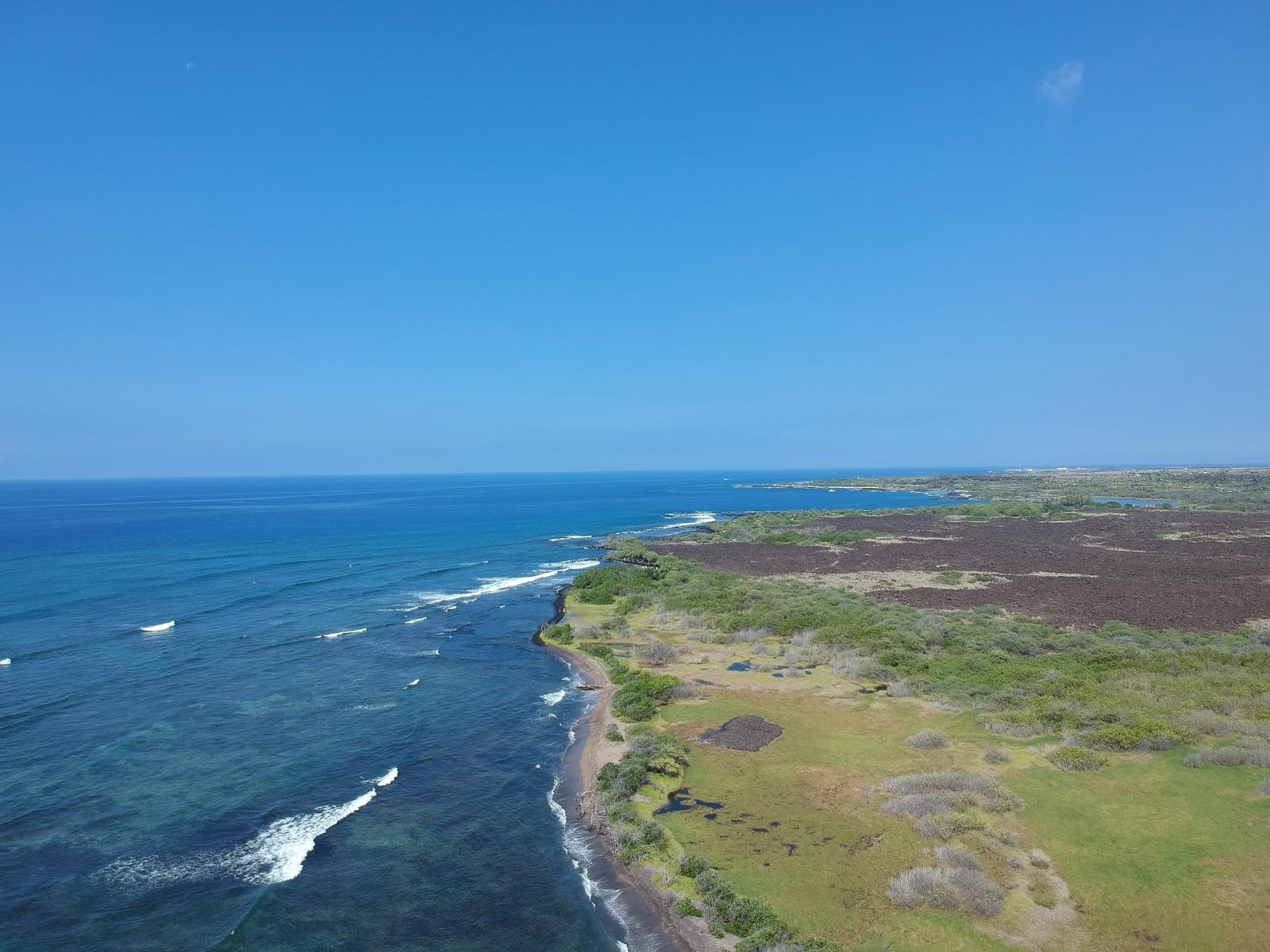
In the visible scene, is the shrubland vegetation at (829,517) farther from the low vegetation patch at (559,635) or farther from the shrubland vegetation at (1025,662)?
the shrubland vegetation at (1025,662)

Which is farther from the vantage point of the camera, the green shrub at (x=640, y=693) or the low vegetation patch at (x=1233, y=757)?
the green shrub at (x=640, y=693)

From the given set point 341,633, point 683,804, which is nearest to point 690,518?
point 341,633

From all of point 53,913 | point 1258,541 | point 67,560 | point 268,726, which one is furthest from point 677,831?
point 1258,541

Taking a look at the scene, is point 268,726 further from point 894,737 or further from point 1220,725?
point 1220,725

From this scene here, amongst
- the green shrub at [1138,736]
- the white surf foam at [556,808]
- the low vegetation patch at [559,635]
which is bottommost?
the white surf foam at [556,808]

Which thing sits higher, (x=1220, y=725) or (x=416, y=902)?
(x=1220, y=725)

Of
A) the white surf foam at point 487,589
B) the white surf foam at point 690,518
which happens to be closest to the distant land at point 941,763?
the white surf foam at point 487,589
